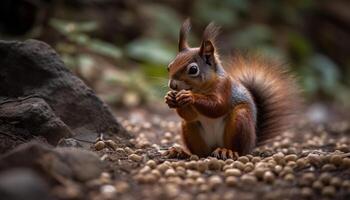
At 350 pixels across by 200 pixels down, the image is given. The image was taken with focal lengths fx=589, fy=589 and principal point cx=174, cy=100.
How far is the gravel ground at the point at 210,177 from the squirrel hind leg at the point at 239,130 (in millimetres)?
84

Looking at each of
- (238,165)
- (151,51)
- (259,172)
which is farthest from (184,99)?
(151,51)

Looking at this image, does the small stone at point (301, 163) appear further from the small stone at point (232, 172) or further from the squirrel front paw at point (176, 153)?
the squirrel front paw at point (176, 153)

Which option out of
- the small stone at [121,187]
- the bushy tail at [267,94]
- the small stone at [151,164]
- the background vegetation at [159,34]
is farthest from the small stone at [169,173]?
the background vegetation at [159,34]

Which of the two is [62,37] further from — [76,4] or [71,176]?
[71,176]

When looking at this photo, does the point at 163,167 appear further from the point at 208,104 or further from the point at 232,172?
the point at 208,104

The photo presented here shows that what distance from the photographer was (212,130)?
12.0 ft

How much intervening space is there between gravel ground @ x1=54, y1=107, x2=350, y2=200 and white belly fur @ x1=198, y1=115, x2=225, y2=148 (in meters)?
0.16

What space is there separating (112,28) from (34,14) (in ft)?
5.83

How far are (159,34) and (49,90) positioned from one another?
204 inches

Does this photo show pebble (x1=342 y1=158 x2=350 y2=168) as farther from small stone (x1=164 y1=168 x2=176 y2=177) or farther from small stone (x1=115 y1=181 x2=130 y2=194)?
small stone (x1=115 y1=181 x2=130 y2=194)

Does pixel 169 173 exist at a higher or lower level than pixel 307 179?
higher

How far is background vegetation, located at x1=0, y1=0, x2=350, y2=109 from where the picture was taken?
6.51 meters

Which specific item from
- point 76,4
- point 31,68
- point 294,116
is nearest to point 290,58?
point 76,4

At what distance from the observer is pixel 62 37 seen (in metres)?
6.04
